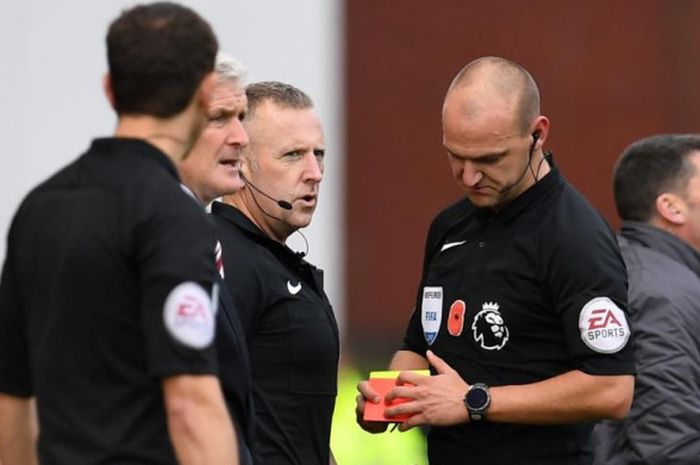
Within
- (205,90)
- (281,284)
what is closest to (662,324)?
(281,284)

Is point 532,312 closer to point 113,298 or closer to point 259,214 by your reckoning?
point 259,214

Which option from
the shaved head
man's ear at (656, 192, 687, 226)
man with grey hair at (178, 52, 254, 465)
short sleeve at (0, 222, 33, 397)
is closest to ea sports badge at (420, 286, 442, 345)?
the shaved head

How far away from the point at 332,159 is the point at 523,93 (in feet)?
16.4

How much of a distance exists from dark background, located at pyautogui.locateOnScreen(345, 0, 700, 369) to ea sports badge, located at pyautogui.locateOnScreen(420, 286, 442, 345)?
14.6 ft

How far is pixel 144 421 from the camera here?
2697 millimetres

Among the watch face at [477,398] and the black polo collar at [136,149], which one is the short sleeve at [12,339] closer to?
the black polo collar at [136,149]

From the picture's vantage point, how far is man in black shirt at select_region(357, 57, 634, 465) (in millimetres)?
3639

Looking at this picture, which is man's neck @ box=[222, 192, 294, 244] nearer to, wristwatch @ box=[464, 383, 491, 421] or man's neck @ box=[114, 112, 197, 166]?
wristwatch @ box=[464, 383, 491, 421]

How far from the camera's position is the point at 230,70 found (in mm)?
3631

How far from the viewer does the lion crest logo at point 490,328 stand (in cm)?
375

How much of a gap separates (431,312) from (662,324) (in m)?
0.60

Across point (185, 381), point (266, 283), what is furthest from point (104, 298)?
point (266, 283)

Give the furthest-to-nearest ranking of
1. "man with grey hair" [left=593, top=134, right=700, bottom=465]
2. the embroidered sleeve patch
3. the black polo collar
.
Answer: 1. "man with grey hair" [left=593, top=134, right=700, bottom=465]
2. the black polo collar
3. the embroidered sleeve patch

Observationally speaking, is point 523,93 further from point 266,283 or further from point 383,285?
point 383,285
